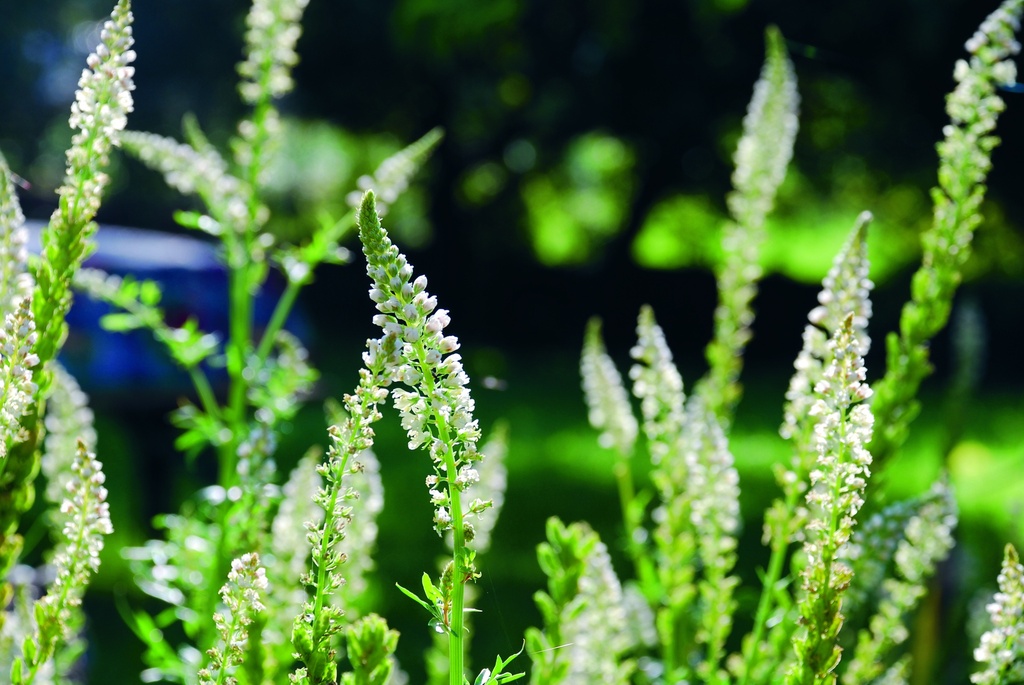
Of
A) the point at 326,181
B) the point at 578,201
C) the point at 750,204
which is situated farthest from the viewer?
the point at 326,181

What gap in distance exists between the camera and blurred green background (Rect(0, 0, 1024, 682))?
11.3 m

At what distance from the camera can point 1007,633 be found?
49.6 inches

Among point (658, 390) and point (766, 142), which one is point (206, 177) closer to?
point (658, 390)

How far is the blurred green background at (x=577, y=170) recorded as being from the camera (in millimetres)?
11336

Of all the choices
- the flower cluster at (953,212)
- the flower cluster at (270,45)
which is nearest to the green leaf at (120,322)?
the flower cluster at (270,45)

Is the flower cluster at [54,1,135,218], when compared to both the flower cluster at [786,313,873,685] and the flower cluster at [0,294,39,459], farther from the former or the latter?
the flower cluster at [786,313,873,685]

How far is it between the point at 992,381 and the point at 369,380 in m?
→ 18.0

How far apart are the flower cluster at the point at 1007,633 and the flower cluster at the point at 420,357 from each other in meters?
0.63

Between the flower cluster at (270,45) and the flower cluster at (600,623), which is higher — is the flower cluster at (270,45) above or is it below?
above

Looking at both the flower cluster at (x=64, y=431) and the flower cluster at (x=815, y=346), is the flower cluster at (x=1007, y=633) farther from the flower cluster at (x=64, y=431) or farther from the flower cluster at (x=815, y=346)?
the flower cluster at (x=64, y=431)

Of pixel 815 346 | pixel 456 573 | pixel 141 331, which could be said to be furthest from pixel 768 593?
pixel 141 331

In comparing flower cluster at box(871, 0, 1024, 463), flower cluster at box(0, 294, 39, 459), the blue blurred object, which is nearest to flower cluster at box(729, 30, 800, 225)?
flower cluster at box(871, 0, 1024, 463)

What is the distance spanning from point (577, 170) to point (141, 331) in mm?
17621

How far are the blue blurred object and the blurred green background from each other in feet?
7.31
